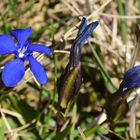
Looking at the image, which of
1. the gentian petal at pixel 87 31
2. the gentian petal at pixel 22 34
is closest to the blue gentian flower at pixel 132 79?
the gentian petal at pixel 87 31

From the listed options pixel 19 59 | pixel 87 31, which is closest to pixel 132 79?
pixel 87 31

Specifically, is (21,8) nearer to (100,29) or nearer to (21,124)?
(100,29)

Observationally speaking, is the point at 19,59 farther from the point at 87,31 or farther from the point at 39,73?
the point at 87,31

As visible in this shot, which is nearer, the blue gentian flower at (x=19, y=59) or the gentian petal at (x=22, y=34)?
the blue gentian flower at (x=19, y=59)

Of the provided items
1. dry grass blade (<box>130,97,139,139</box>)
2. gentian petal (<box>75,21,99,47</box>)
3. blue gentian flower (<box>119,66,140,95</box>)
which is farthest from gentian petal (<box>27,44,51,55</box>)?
dry grass blade (<box>130,97,139,139</box>)

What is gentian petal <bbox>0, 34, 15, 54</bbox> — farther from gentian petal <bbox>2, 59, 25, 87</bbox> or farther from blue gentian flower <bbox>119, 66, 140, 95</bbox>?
blue gentian flower <bbox>119, 66, 140, 95</bbox>

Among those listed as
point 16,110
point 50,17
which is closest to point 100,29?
point 50,17

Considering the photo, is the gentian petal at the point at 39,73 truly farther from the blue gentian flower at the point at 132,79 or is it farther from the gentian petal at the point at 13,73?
the blue gentian flower at the point at 132,79

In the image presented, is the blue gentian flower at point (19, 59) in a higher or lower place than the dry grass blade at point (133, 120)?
higher

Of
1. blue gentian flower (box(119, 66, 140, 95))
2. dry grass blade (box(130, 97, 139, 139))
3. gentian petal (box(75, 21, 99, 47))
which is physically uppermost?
gentian petal (box(75, 21, 99, 47))
